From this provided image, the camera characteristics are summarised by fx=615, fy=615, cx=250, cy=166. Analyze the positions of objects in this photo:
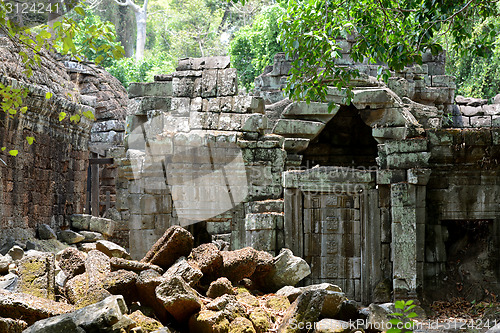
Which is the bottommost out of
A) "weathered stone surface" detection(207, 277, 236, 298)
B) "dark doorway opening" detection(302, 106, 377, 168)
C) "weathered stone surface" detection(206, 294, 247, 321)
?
"weathered stone surface" detection(206, 294, 247, 321)

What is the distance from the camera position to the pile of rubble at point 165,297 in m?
4.47

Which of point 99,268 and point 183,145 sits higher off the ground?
point 183,145

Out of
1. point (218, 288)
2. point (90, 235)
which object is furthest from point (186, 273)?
point (90, 235)

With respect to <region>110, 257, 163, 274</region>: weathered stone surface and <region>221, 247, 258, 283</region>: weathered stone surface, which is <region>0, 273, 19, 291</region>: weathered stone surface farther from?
<region>221, 247, 258, 283</region>: weathered stone surface

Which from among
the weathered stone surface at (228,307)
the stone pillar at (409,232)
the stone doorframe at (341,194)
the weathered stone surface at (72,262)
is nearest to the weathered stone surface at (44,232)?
the stone doorframe at (341,194)

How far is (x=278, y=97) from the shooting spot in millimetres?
15148

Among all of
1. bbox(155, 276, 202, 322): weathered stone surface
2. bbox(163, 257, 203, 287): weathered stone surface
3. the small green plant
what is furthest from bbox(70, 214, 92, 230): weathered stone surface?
the small green plant

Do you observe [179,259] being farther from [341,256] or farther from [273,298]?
[341,256]

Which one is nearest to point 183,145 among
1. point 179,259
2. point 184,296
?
point 179,259

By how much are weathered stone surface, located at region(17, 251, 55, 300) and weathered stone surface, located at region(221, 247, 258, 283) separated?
155 centimetres

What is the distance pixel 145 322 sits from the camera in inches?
183

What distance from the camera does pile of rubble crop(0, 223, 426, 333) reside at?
447 centimetres

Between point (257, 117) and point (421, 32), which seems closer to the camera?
point (421, 32)

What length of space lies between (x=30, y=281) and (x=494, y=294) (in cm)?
773
